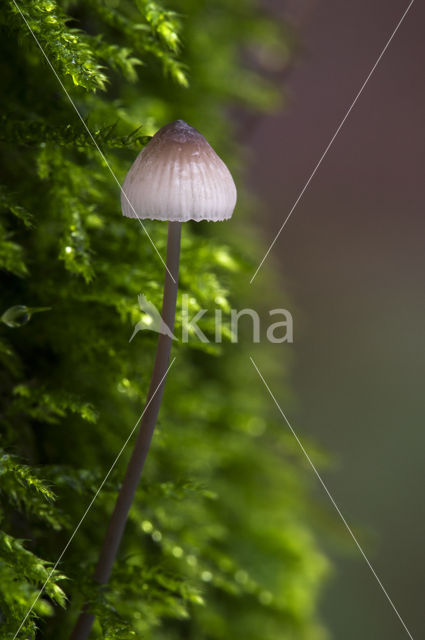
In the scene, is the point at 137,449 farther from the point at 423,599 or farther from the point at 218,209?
the point at 423,599

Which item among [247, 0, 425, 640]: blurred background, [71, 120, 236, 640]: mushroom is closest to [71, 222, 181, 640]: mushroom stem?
[71, 120, 236, 640]: mushroom

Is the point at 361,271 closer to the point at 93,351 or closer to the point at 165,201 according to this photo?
the point at 93,351

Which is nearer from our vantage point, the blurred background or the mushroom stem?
the mushroom stem

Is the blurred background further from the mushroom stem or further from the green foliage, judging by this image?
the mushroom stem

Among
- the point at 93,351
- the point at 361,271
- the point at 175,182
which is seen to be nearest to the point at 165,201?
the point at 175,182

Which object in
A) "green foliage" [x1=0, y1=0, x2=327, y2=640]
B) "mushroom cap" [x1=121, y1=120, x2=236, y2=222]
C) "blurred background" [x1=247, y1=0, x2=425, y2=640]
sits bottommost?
"blurred background" [x1=247, y1=0, x2=425, y2=640]

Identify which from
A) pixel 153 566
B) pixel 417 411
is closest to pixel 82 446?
pixel 153 566

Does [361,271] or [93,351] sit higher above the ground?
[93,351]

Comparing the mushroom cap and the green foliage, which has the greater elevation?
the mushroom cap
